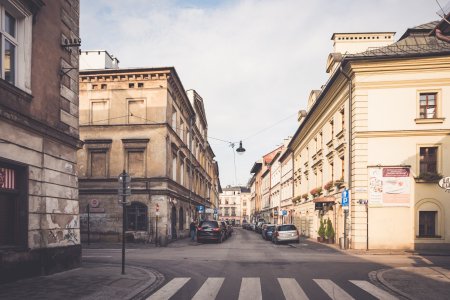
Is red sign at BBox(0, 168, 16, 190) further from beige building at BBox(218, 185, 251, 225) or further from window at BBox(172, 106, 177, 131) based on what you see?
beige building at BBox(218, 185, 251, 225)

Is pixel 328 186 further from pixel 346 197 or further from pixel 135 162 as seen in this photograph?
pixel 135 162

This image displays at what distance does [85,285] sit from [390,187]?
1772cm

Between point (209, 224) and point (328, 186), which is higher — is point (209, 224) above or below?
below

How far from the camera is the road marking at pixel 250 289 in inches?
353

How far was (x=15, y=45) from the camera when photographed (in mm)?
10961

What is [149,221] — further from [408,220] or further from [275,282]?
[275,282]

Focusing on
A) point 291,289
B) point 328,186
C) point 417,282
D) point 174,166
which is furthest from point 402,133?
point 174,166

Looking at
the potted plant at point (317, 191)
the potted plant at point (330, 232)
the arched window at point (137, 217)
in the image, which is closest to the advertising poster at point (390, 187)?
the potted plant at point (330, 232)

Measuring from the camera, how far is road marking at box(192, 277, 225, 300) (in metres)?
9.09

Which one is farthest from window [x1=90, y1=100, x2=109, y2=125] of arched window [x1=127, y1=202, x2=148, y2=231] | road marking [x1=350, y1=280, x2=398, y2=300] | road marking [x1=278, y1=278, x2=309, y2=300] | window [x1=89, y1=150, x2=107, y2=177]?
road marking [x1=350, y1=280, x2=398, y2=300]

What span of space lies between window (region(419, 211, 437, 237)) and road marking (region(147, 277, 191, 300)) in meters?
15.9

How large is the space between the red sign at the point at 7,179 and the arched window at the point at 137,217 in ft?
59.1

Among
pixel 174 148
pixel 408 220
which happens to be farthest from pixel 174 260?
pixel 174 148

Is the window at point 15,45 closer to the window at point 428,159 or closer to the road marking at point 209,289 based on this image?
the road marking at point 209,289
